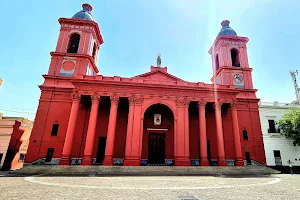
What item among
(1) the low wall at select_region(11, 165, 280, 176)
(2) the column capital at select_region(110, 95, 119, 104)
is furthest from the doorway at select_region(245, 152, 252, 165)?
(2) the column capital at select_region(110, 95, 119, 104)

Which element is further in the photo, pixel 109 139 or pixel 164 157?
pixel 164 157

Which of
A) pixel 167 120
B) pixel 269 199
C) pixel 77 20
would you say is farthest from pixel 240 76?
pixel 77 20

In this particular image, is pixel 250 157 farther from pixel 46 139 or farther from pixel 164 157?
pixel 46 139

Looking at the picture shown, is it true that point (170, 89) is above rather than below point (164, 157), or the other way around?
above

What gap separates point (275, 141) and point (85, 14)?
2664 centimetres

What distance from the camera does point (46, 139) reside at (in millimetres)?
16328

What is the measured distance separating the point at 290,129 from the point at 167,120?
509 inches

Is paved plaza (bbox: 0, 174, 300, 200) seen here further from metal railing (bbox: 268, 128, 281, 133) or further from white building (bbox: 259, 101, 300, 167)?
metal railing (bbox: 268, 128, 281, 133)

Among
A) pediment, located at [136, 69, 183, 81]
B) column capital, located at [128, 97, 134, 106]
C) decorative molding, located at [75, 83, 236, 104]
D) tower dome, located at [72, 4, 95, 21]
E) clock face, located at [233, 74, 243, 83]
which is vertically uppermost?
tower dome, located at [72, 4, 95, 21]

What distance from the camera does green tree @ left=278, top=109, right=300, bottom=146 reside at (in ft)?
59.2

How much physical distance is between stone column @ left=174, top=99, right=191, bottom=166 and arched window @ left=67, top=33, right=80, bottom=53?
13.7 m

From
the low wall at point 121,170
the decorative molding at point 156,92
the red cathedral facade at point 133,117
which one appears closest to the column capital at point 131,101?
the red cathedral facade at point 133,117

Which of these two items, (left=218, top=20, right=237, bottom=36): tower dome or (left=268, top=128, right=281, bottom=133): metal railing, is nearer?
(left=268, top=128, right=281, bottom=133): metal railing

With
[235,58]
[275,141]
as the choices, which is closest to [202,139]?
[275,141]
